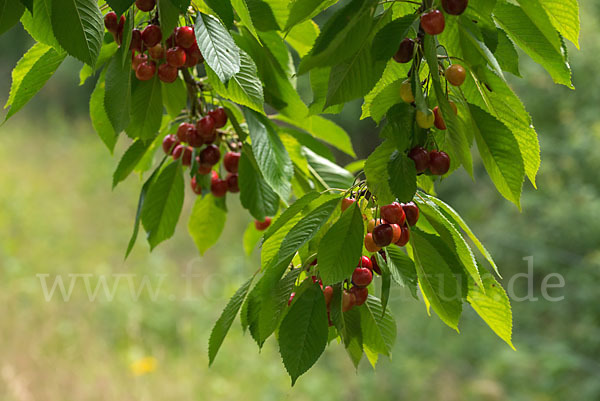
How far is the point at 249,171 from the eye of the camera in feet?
2.49

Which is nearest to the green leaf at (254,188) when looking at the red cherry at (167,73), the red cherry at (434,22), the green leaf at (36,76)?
the red cherry at (167,73)

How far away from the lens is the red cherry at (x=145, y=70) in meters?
0.66

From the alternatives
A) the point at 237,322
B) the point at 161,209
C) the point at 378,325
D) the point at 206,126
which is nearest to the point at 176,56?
the point at 206,126

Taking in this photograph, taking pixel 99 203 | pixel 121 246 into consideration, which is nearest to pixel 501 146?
pixel 121 246

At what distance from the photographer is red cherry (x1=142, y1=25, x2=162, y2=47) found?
626 millimetres

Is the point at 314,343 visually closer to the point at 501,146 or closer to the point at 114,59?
the point at 501,146

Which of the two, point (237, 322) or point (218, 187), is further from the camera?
point (237, 322)

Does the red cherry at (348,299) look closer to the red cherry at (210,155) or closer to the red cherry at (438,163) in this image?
the red cherry at (438,163)

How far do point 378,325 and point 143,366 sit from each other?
6.78 ft

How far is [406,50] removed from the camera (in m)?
0.45

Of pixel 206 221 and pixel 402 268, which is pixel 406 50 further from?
pixel 206 221

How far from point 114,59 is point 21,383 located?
196 cm

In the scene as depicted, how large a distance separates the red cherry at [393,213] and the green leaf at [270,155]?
20 cm

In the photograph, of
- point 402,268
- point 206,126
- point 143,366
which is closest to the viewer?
point 402,268
